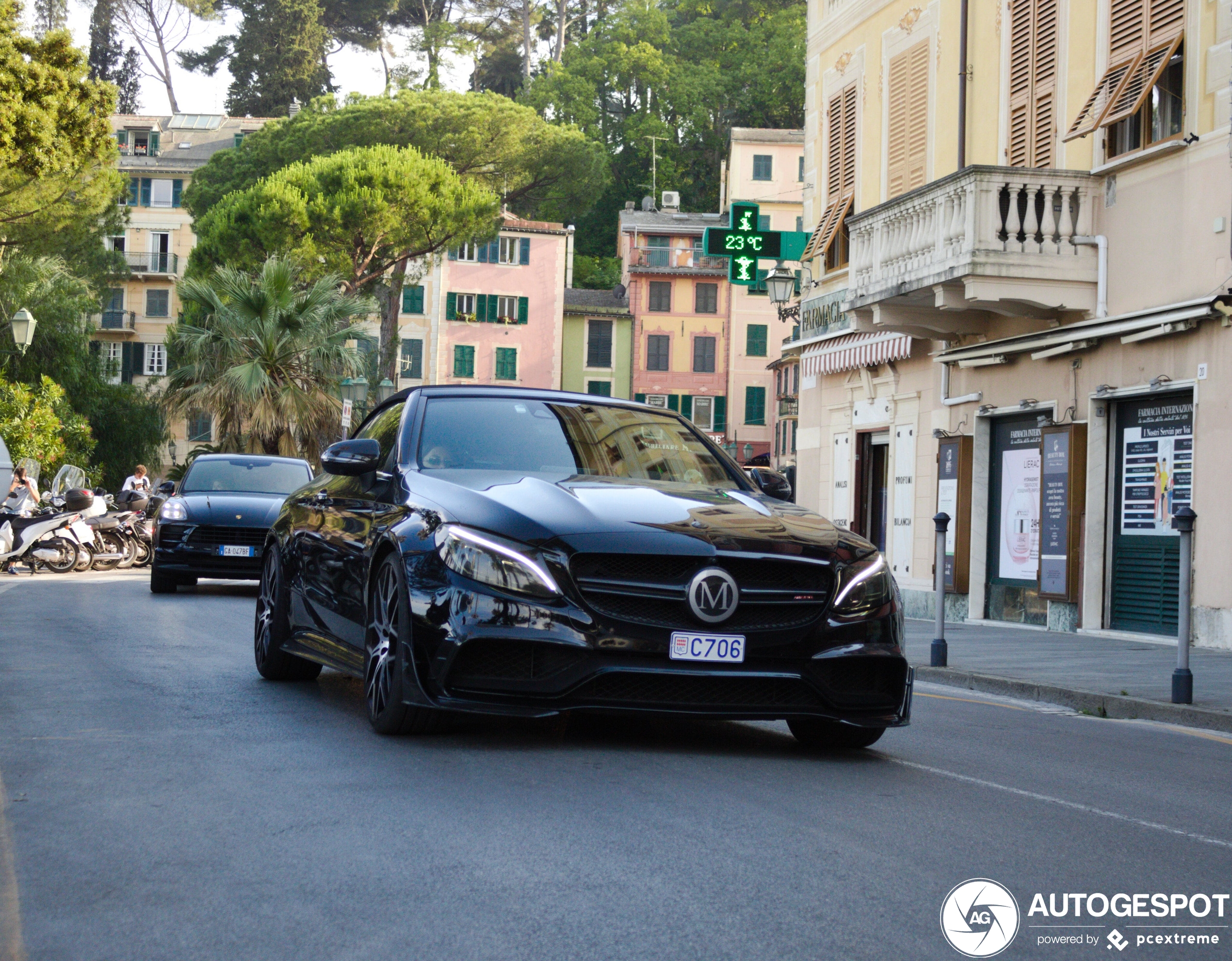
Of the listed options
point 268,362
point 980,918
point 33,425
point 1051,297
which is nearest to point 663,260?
point 268,362

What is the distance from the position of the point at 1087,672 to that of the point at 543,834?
28.7 ft

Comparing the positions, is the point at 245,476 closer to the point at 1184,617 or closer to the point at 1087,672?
the point at 1087,672

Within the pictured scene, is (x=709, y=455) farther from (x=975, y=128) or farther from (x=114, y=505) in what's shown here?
(x=114, y=505)

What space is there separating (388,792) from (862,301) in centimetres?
1625

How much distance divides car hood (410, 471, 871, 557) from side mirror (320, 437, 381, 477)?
1.55 ft

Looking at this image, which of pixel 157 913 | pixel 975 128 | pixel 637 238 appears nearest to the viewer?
pixel 157 913

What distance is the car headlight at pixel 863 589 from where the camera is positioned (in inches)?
254

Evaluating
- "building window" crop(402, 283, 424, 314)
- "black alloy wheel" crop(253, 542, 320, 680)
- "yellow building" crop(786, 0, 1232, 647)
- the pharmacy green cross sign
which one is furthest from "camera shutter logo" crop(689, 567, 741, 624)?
"building window" crop(402, 283, 424, 314)

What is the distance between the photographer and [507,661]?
6152mm

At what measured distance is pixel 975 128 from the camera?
2077 centimetres

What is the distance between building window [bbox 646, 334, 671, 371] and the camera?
7544cm

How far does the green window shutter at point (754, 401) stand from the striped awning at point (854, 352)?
4772 cm

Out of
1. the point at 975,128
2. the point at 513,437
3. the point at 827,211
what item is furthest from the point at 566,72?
the point at 513,437

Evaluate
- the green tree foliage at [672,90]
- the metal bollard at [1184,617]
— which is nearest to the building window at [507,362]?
the green tree foliage at [672,90]
